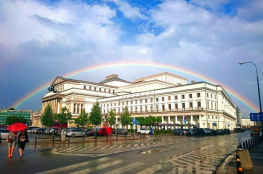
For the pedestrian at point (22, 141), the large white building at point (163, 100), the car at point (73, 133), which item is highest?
the large white building at point (163, 100)

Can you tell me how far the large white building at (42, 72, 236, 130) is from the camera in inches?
2721

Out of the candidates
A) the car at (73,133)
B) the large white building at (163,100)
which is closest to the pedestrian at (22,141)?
the car at (73,133)

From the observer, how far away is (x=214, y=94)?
241 ft

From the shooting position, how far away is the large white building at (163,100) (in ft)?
227

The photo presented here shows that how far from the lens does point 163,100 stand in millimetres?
78938

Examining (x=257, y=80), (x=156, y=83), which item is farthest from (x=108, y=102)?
(x=257, y=80)

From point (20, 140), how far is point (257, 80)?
94.4 feet

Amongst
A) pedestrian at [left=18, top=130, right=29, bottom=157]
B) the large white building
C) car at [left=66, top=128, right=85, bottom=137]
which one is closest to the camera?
pedestrian at [left=18, top=130, right=29, bottom=157]

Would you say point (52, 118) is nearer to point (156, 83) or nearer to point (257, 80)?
point (156, 83)

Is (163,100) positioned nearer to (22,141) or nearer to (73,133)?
(73,133)

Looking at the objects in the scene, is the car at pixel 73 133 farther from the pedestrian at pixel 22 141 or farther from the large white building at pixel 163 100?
the large white building at pixel 163 100

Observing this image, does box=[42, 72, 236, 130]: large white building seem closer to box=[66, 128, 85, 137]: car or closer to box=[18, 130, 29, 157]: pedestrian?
box=[66, 128, 85, 137]: car

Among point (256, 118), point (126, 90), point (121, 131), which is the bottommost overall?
point (121, 131)

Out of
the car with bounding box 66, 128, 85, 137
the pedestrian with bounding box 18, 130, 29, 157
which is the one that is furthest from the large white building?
the pedestrian with bounding box 18, 130, 29, 157
